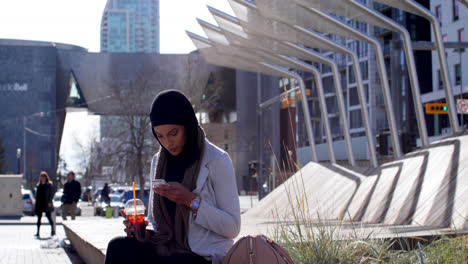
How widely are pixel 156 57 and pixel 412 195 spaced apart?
141 ft

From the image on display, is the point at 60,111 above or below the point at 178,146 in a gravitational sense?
above

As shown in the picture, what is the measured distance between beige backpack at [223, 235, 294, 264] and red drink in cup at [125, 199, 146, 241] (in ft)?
1.86

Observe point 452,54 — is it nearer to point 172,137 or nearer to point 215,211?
point 172,137

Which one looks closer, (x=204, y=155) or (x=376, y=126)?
(x=204, y=155)

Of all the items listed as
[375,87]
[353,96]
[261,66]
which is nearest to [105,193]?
[261,66]

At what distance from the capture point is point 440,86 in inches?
1848

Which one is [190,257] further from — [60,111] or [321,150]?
[60,111]

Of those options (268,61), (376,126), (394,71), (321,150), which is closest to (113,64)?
(321,150)

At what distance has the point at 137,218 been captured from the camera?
3.41 metres

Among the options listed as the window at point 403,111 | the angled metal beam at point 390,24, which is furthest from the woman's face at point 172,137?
the window at point 403,111

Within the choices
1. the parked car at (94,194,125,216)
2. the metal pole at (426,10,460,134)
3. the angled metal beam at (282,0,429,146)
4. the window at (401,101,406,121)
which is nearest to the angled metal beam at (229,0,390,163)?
the angled metal beam at (282,0,429,146)

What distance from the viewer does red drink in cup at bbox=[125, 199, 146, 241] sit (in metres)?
3.37

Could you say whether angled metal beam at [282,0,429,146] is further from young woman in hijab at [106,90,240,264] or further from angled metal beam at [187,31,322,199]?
young woman in hijab at [106,90,240,264]

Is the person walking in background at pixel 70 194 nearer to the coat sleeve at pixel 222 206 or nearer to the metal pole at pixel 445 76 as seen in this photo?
the metal pole at pixel 445 76
